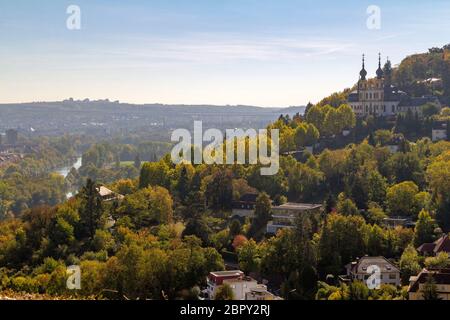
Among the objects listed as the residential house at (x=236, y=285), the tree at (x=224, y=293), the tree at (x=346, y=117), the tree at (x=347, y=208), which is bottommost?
the residential house at (x=236, y=285)

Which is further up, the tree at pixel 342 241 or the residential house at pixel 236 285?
the tree at pixel 342 241

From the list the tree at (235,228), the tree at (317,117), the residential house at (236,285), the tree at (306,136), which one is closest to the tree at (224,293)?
the residential house at (236,285)

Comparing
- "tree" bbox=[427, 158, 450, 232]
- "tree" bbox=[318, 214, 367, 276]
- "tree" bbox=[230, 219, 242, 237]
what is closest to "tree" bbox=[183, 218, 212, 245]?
"tree" bbox=[230, 219, 242, 237]

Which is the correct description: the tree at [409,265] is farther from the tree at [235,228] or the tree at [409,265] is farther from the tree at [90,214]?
the tree at [90,214]

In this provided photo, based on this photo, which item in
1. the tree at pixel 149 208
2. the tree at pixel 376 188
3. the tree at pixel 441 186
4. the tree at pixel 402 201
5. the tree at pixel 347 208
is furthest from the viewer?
the tree at pixel 376 188

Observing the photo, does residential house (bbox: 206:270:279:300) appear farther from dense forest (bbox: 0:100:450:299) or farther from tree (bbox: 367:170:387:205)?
tree (bbox: 367:170:387:205)

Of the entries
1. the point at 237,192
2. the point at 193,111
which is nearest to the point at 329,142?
the point at 237,192
